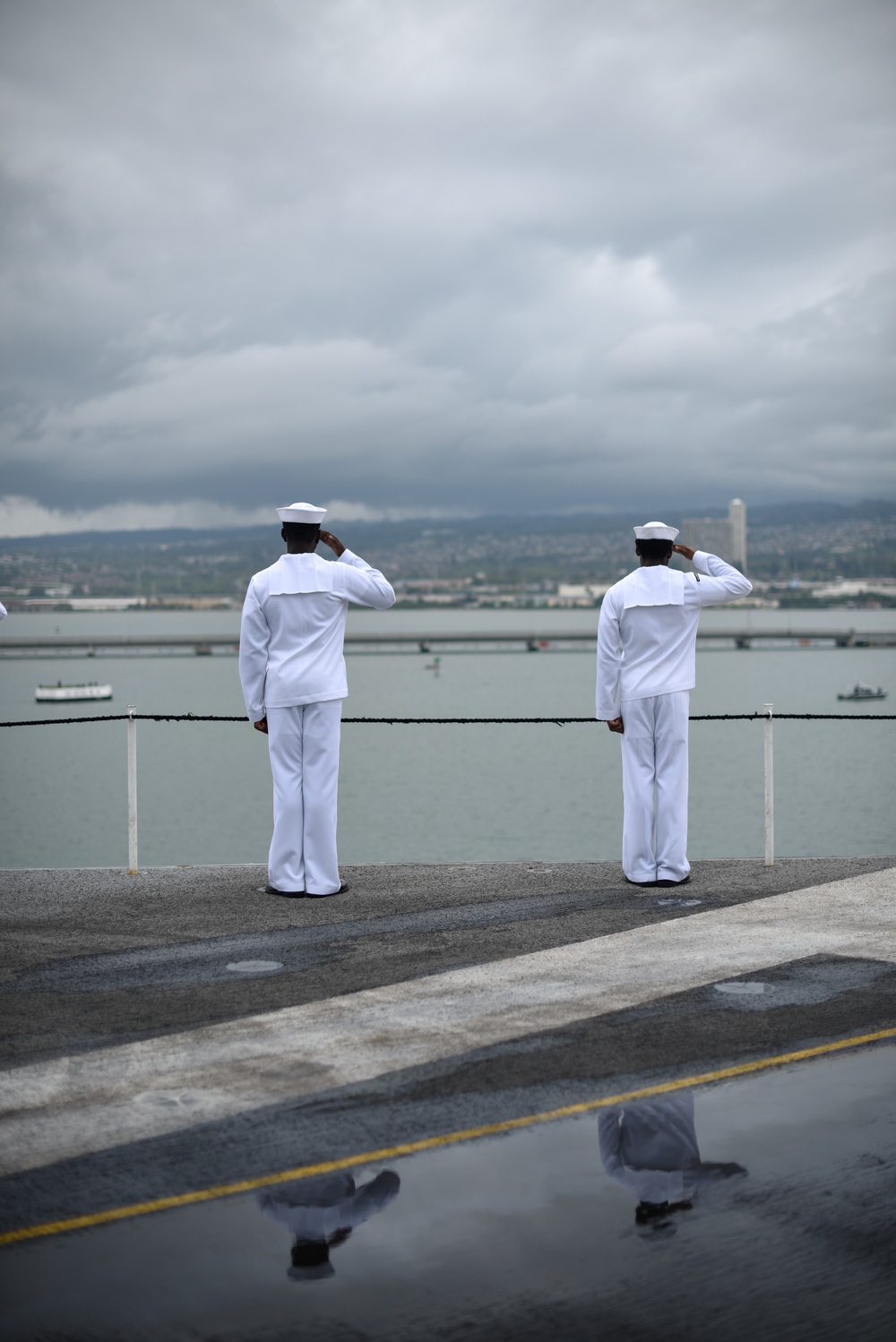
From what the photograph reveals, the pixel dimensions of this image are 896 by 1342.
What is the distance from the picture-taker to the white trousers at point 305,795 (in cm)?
834

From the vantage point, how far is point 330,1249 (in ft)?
11.6

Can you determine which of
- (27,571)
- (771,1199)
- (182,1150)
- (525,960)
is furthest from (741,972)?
(27,571)

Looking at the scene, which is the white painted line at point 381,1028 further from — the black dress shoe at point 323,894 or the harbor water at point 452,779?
the harbor water at point 452,779

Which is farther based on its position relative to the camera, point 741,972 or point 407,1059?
point 741,972

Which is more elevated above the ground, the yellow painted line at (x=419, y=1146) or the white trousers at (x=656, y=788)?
the white trousers at (x=656, y=788)

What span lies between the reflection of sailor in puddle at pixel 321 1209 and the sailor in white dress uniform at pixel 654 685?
4.91m

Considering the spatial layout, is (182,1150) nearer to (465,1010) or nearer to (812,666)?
(465,1010)

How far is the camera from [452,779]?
7812 cm

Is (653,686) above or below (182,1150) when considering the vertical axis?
above

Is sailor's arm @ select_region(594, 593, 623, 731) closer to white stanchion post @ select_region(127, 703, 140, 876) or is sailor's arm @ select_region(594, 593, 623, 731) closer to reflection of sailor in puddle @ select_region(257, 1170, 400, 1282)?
white stanchion post @ select_region(127, 703, 140, 876)

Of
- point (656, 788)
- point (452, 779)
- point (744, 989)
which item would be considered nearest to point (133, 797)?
point (656, 788)

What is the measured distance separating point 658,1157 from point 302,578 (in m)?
4.85

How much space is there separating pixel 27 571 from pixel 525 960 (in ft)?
630

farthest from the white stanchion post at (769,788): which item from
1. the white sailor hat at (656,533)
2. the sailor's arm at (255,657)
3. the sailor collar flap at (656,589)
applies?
the sailor's arm at (255,657)
